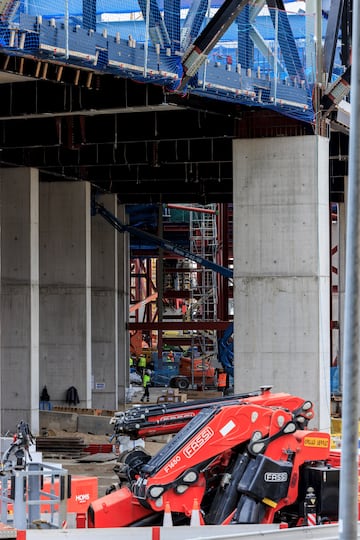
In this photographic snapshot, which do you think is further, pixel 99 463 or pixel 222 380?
pixel 222 380

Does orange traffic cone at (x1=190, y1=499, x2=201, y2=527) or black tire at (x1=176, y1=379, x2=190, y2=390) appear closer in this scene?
orange traffic cone at (x1=190, y1=499, x2=201, y2=527)

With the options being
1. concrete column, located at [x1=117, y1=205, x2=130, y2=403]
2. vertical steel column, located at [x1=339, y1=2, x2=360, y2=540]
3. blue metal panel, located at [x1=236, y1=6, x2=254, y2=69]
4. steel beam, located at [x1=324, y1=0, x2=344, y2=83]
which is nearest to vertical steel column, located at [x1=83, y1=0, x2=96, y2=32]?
blue metal panel, located at [x1=236, y1=6, x2=254, y2=69]

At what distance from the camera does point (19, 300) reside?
38.2 metres

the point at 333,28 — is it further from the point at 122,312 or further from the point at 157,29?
the point at 122,312

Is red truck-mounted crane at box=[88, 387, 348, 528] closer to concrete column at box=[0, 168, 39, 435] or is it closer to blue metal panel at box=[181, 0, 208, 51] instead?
blue metal panel at box=[181, 0, 208, 51]

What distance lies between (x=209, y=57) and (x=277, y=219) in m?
4.36

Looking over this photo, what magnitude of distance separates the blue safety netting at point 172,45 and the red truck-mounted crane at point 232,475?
9.70 metres

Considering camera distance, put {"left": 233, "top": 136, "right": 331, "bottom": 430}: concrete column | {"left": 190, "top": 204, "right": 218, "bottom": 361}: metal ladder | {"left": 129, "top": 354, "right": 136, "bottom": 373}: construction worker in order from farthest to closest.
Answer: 1. {"left": 129, "top": 354, "right": 136, "bottom": 373}: construction worker
2. {"left": 190, "top": 204, "right": 218, "bottom": 361}: metal ladder
3. {"left": 233, "top": 136, "right": 331, "bottom": 430}: concrete column

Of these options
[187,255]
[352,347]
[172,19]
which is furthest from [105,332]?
[352,347]

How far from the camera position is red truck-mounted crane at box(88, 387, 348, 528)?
13766 mm

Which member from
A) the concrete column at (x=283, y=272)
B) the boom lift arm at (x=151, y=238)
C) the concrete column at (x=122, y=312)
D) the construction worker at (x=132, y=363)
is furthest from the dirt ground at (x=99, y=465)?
the construction worker at (x=132, y=363)

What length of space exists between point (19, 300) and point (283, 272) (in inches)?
509

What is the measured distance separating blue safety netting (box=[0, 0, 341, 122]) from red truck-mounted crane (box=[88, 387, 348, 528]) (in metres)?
9.70

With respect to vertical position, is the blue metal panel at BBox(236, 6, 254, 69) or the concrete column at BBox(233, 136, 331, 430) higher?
the blue metal panel at BBox(236, 6, 254, 69)
